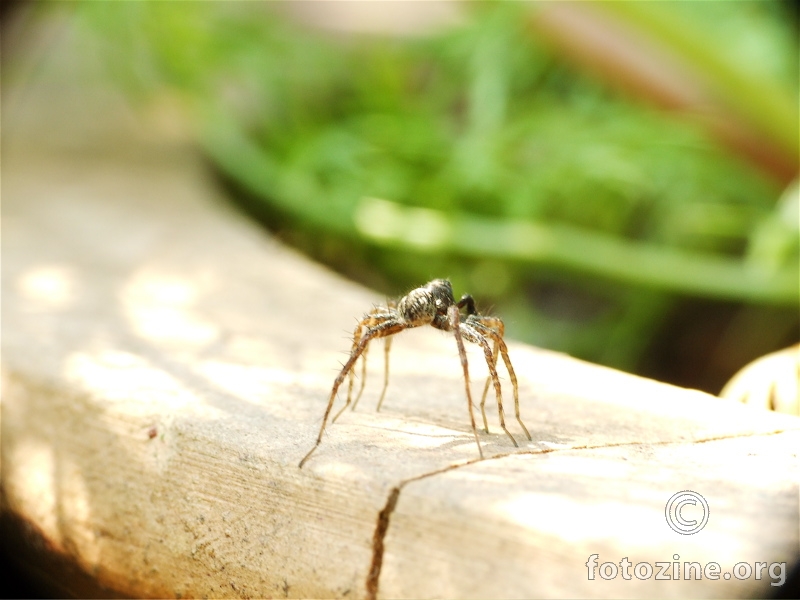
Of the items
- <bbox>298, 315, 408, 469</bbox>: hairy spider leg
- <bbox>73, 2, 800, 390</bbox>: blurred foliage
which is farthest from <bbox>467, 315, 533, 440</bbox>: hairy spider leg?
<bbox>73, 2, 800, 390</bbox>: blurred foliage

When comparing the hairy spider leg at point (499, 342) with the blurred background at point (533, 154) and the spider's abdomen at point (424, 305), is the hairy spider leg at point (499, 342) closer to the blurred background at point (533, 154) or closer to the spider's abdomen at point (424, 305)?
the spider's abdomen at point (424, 305)

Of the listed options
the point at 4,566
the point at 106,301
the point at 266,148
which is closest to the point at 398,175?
the point at 266,148

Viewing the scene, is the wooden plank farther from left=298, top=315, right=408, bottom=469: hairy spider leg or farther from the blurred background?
the blurred background

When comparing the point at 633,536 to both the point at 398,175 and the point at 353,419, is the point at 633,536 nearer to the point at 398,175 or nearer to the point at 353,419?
the point at 353,419

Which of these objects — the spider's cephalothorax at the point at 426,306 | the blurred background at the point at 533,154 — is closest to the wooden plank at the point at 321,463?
the spider's cephalothorax at the point at 426,306

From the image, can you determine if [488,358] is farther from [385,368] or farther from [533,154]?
[533,154]

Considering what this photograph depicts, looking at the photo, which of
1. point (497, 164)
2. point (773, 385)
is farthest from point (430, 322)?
point (497, 164)
